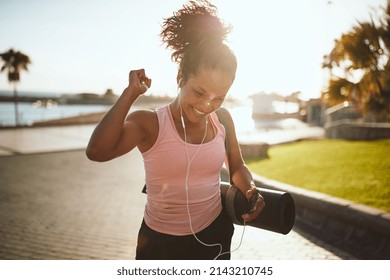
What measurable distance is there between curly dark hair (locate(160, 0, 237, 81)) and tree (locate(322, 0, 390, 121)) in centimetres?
470

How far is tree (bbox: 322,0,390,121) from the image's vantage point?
6.21 meters

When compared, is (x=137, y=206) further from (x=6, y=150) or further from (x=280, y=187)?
(x=6, y=150)

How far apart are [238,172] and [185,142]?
1.67ft

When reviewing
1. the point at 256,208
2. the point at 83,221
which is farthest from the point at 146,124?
the point at 83,221

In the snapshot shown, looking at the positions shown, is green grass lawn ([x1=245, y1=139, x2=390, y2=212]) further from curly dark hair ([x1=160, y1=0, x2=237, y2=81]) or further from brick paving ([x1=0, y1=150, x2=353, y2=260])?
curly dark hair ([x1=160, y1=0, x2=237, y2=81])

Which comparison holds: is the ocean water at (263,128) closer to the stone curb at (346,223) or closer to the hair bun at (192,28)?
the hair bun at (192,28)

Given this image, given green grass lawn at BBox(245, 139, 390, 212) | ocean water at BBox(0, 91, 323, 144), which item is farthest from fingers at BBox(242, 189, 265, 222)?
green grass lawn at BBox(245, 139, 390, 212)

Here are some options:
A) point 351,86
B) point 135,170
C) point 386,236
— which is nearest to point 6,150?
point 135,170

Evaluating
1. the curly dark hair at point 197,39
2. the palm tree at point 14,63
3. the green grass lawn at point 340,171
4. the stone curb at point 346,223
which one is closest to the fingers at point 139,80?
the curly dark hair at point 197,39

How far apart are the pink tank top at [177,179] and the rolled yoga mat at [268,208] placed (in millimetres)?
106

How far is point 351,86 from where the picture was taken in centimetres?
773

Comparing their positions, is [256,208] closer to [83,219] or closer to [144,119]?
[144,119]

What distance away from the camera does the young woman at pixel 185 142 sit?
5.00ft

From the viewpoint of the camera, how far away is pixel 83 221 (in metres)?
4.49
